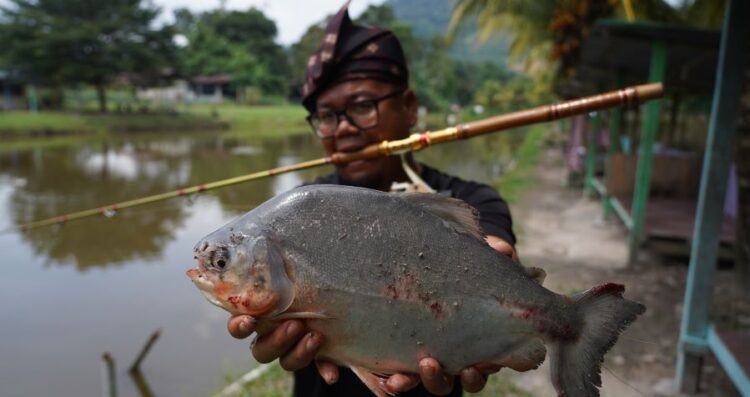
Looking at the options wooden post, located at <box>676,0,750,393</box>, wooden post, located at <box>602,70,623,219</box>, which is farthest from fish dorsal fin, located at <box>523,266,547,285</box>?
wooden post, located at <box>602,70,623,219</box>

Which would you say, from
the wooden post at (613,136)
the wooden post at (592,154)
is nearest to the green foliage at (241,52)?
the wooden post at (592,154)

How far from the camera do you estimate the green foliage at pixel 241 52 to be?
48688 millimetres

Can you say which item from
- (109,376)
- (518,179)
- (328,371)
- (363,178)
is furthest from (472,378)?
(518,179)

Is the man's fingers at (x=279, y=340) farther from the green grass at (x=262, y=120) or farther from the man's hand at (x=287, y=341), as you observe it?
the green grass at (x=262, y=120)

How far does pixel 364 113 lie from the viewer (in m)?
2.20

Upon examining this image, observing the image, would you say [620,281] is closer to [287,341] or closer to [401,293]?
[401,293]

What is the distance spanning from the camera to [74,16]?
3403cm

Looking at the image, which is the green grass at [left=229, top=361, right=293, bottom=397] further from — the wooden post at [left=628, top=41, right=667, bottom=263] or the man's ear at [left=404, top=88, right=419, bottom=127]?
the wooden post at [left=628, top=41, right=667, bottom=263]

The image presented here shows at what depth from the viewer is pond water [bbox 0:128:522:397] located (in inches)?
242

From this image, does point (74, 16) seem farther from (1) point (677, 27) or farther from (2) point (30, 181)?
(1) point (677, 27)

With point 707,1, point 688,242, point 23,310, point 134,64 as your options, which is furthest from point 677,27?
point 134,64

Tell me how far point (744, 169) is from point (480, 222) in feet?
12.5

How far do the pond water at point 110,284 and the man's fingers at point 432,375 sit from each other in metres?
1.73

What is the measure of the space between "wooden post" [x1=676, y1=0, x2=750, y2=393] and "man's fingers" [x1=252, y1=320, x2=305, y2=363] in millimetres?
3749
